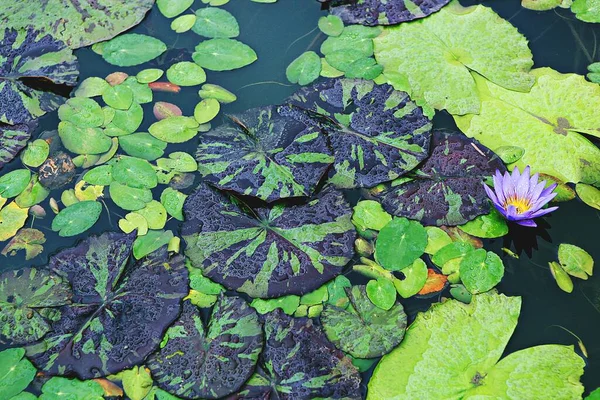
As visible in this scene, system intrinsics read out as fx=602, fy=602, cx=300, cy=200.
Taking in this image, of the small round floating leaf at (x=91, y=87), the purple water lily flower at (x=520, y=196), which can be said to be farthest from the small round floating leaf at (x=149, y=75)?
the purple water lily flower at (x=520, y=196)

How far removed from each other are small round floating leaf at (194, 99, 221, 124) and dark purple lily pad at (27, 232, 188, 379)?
2.23 feet

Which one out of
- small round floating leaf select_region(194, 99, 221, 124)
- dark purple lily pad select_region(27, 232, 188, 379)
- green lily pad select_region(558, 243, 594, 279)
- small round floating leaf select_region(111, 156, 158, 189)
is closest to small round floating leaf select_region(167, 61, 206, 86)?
small round floating leaf select_region(194, 99, 221, 124)

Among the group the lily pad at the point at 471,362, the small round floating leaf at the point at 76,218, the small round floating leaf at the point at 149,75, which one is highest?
the small round floating leaf at the point at 149,75

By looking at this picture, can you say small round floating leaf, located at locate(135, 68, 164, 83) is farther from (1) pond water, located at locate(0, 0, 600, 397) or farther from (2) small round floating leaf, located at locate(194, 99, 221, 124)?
(2) small round floating leaf, located at locate(194, 99, 221, 124)

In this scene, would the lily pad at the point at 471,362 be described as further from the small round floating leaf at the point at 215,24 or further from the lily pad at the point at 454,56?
the small round floating leaf at the point at 215,24

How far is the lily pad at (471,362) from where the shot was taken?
6.95 feet

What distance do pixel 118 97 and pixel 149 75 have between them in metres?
0.20

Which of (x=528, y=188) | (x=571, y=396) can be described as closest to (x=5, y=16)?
(x=528, y=188)

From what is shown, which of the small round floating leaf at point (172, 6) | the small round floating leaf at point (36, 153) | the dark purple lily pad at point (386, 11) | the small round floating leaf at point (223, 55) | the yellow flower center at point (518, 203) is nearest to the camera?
the yellow flower center at point (518, 203)

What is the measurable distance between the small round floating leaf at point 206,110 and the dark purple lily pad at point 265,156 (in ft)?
0.30

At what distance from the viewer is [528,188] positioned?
8.09ft

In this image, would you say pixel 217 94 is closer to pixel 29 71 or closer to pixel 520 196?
pixel 29 71

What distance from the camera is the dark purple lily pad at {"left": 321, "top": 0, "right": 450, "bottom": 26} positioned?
126 inches

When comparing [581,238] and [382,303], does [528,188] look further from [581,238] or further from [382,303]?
[382,303]
